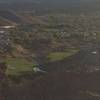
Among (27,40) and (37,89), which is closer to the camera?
(37,89)

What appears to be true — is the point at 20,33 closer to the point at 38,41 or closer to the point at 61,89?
the point at 38,41

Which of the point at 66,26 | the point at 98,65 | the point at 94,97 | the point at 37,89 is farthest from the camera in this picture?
the point at 66,26

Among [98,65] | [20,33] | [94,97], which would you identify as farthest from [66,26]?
[94,97]

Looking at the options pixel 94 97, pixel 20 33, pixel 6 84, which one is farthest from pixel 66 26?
pixel 94 97

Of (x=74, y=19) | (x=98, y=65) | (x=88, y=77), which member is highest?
(x=88, y=77)

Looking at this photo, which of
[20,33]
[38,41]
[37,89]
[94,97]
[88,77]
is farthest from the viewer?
[20,33]

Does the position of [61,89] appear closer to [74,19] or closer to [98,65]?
[98,65]

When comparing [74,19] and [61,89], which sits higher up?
[61,89]

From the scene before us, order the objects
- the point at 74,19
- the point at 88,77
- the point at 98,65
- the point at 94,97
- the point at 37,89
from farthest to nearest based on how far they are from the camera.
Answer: the point at 74,19 → the point at 98,65 → the point at 88,77 → the point at 37,89 → the point at 94,97

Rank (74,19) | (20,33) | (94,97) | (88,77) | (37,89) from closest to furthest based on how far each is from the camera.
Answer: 1. (94,97)
2. (37,89)
3. (88,77)
4. (20,33)
5. (74,19)
